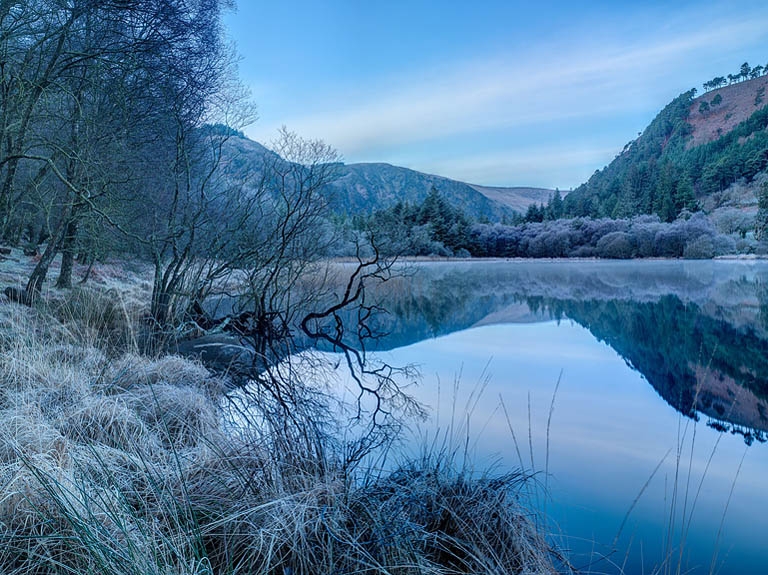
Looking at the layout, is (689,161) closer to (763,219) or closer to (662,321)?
(763,219)

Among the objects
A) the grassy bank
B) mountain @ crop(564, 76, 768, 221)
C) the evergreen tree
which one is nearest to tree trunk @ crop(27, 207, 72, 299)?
the grassy bank

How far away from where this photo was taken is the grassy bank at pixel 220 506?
1.81 meters

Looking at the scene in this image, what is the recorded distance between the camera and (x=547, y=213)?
49656 mm

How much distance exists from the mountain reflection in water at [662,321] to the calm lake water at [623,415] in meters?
0.04

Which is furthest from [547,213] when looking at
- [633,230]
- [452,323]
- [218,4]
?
[218,4]

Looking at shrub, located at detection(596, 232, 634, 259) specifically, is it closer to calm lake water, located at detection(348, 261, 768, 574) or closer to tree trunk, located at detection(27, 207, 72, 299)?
calm lake water, located at detection(348, 261, 768, 574)

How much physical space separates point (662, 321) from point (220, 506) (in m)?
9.56

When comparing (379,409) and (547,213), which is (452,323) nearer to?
(379,409)

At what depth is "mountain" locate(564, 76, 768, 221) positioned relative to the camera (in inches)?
1838

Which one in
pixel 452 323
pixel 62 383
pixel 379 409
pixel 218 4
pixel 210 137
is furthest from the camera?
pixel 452 323

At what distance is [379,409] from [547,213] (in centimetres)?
4823

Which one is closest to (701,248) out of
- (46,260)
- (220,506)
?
(46,260)

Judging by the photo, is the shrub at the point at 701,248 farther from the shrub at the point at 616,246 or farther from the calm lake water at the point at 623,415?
the calm lake water at the point at 623,415

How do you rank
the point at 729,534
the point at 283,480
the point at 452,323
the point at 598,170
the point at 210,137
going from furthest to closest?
1. the point at 598,170
2. the point at 452,323
3. the point at 210,137
4. the point at 729,534
5. the point at 283,480
